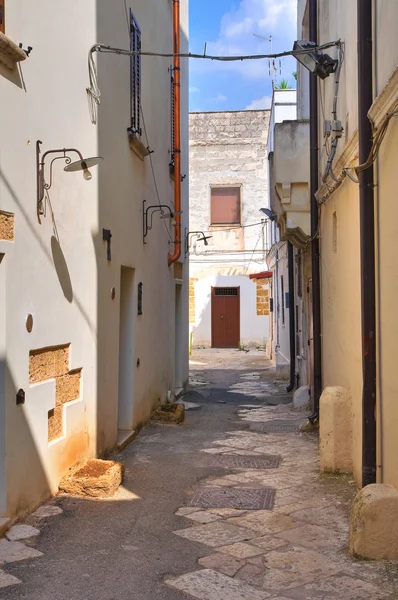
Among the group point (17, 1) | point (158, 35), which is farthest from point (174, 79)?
point (17, 1)

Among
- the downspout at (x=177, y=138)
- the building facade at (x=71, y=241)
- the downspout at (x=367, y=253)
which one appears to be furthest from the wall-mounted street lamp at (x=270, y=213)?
the downspout at (x=367, y=253)

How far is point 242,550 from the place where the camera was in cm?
447

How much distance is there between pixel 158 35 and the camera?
1049 cm

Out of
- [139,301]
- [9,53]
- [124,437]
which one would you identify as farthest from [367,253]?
[139,301]

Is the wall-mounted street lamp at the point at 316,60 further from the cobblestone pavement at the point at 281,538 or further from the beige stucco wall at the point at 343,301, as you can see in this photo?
the cobblestone pavement at the point at 281,538

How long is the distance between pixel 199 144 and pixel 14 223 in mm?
21219

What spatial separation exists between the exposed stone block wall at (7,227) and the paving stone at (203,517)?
257 cm

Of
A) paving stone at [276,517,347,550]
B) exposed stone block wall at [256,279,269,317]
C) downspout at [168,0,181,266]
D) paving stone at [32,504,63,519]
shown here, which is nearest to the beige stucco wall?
paving stone at [276,517,347,550]

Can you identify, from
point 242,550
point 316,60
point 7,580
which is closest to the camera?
point 7,580

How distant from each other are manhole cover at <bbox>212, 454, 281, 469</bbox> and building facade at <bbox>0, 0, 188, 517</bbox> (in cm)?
127

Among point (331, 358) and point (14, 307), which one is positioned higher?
point (14, 307)

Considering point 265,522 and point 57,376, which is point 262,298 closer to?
point 57,376

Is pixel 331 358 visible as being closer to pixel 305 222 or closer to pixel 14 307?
pixel 305 222

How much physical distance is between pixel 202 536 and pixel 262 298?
66.6 ft
